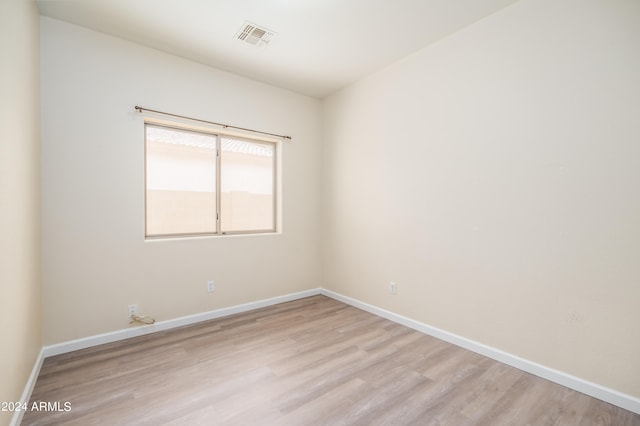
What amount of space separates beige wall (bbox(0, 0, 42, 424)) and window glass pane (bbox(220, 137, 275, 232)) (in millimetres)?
1642

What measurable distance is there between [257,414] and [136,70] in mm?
3159

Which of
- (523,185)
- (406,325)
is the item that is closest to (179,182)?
(406,325)

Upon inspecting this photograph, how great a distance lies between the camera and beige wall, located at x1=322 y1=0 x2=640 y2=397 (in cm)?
181

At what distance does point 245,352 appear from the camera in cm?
245

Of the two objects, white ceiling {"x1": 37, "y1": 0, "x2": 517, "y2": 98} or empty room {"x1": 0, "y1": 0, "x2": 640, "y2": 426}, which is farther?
white ceiling {"x1": 37, "y1": 0, "x2": 517, "y2": 98}

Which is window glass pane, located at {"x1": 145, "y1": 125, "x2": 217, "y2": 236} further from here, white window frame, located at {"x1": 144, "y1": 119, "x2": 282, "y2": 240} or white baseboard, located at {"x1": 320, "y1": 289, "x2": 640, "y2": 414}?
white baseboard, located at {"x1": 320, "y1": 289, "x2": 640, "y2": 414}

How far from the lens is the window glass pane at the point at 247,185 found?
136 inches

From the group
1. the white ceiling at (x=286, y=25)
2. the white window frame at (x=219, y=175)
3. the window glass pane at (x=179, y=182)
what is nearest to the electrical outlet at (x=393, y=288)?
the white window frame at (x=219, y=175)

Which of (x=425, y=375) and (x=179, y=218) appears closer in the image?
(x=425, y=375)

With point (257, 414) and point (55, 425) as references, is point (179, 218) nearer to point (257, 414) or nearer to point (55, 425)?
point (55, 425)

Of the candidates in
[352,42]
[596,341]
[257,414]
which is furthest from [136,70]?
[596,341]

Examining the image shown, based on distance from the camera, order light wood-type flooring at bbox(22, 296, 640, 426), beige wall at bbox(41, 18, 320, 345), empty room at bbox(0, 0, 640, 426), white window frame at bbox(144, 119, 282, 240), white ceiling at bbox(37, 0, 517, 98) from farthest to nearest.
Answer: white window frame at bbox(144, 119, 282, 240)
beige wall at bbox(41, 18, 320, 345)
white ceiling at bbox(37, 0, 517, 98)
empty room at bbox(0, 0, 640, 426)
light wood-type flooring at bbox(22, 296, 640, 426)

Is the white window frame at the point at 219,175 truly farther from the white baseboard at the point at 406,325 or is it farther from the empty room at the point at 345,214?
the white baseboard at the point at 406,325

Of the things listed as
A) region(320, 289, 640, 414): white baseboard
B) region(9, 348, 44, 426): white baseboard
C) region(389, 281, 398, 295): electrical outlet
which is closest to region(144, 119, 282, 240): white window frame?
region(9, 348, 44, 426): white baseboard
